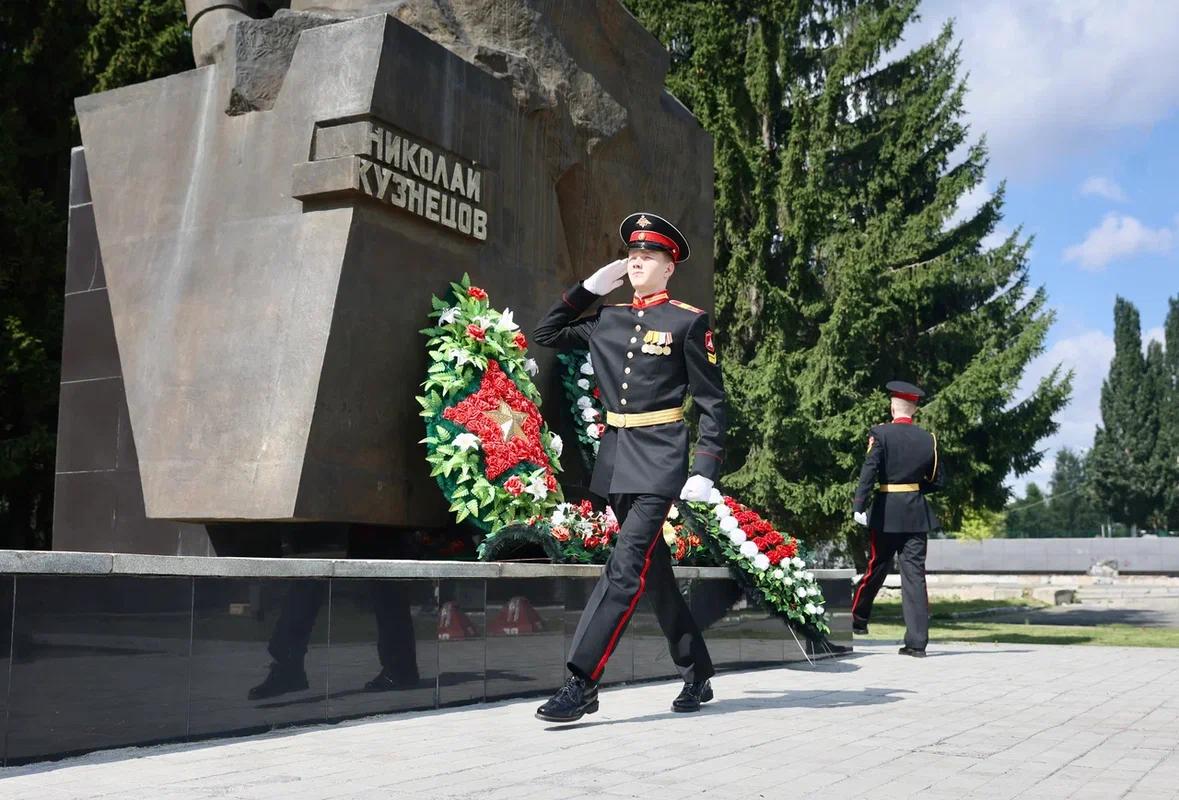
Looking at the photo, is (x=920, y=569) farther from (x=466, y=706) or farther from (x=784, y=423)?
(x=784, y=423)

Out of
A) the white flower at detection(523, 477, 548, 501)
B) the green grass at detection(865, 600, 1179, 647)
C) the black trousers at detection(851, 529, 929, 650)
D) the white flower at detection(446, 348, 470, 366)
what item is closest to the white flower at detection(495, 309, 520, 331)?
the white flower at detection(446, 348, 470, 366)

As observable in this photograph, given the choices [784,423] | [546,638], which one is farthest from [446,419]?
[784,423]

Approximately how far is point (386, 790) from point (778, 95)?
18.4 metres

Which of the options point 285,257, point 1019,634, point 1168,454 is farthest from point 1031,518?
point 285,257

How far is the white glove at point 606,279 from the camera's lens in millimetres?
5242

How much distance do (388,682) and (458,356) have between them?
215 cm

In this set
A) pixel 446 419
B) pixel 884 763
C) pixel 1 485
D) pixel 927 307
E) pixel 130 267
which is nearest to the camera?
pixel 884 763

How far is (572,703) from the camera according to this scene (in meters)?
4.80

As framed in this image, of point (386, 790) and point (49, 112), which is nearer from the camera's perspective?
point (386, 790)

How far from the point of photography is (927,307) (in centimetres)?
1959

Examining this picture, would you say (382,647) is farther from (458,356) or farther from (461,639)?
(458,356)

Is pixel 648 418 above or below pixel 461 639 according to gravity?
above

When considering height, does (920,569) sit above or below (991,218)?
below

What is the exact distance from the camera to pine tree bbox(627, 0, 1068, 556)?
1745cm
